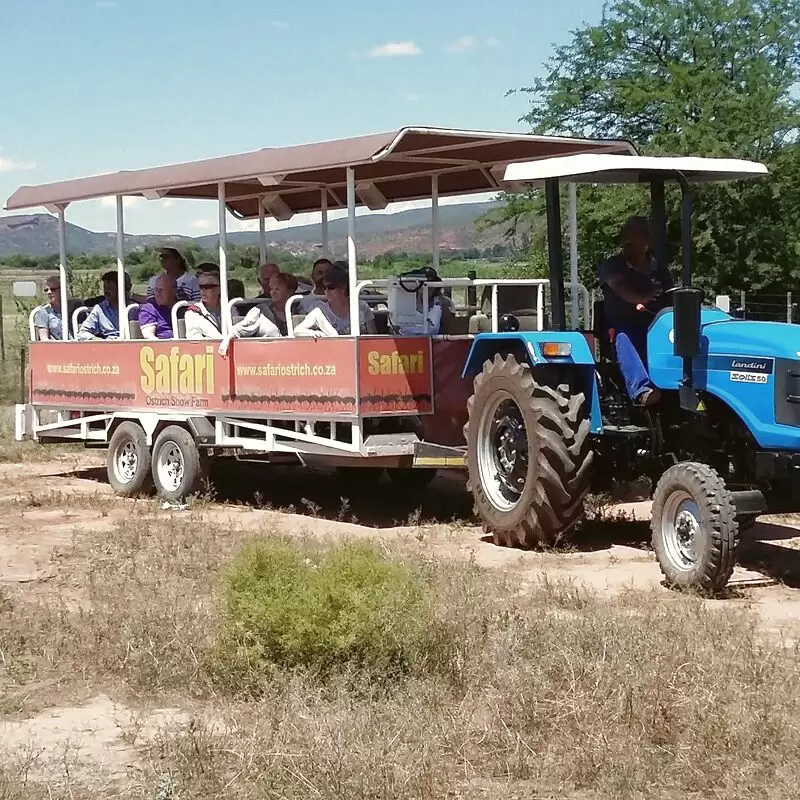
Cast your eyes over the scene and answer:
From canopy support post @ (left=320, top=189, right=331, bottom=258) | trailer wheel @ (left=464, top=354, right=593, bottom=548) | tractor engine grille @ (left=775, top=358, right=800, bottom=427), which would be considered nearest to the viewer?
tractor engine grille @ (left=775, top=358, right=800, bottom=427)

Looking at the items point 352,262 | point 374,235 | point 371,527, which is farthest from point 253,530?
point 374,235

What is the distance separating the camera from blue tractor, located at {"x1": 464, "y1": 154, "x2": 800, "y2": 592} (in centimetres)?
793

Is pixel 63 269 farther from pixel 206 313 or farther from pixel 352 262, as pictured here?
pixel 352 262

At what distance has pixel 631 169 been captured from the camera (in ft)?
29.5

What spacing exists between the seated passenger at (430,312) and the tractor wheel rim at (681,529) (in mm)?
3314

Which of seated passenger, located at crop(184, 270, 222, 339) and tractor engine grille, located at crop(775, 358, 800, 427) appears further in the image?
seated passenger, located at crop(184, 270, 222, 339)

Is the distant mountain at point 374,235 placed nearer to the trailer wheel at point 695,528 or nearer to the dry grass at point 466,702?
the trailer wheel at point 695,528

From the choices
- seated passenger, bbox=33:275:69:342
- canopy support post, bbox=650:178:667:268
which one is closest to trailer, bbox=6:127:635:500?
seated passenger, bbox=33:275:69:342

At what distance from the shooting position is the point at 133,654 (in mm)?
6367

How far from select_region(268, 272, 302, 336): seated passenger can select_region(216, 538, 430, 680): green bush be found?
619 centimetres

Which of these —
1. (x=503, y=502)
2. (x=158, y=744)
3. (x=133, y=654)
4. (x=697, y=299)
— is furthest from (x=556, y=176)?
(x=158, y=744)

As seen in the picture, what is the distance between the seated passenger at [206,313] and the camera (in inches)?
491

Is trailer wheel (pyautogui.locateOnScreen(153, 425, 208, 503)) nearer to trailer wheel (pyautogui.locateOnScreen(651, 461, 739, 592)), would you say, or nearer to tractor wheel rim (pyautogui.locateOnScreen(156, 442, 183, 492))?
tractor wheel rim (pyautogui.locateOnScreen(156, 442, 183, 492))

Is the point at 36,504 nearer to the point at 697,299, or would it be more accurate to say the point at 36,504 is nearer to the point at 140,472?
the point at 140,472
